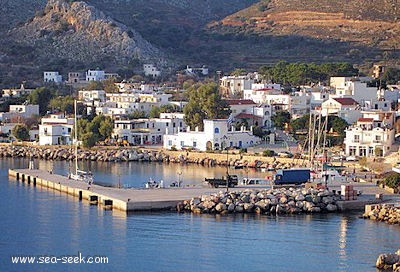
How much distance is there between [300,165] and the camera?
48219 mm

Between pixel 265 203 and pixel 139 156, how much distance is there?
58.0 feet

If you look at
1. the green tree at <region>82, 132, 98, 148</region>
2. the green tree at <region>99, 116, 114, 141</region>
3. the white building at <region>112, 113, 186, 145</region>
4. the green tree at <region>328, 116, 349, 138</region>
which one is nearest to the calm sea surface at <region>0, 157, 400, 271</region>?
the green tree at <region>82, 132, 98, 148</region>

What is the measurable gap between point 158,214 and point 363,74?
140ft

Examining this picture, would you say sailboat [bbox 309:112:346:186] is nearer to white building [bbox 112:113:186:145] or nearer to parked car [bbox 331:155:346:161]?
parked car [bbox 331:155:346:161]

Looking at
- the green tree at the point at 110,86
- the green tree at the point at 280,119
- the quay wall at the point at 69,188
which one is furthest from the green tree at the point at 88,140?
the green tree at the point at 110,86

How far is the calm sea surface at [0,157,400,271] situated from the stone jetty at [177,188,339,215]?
0.60 meters

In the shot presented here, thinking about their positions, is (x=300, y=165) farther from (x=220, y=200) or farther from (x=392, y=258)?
(x=392, y=258)

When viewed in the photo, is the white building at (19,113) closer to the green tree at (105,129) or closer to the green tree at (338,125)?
the green tree at (105,129)

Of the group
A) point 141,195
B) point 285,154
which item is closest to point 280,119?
point 285,154

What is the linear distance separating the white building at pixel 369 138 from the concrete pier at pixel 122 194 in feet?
40.6

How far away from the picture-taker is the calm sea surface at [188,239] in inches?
1185

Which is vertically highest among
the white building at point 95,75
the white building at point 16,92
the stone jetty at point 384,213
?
the white building at point 95,75

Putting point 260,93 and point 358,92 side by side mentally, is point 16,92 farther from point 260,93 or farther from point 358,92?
point 358,92

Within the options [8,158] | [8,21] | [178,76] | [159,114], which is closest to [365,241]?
[8,158]
